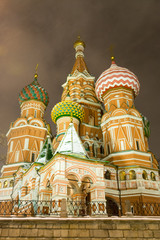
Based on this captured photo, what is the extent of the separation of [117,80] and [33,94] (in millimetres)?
9686

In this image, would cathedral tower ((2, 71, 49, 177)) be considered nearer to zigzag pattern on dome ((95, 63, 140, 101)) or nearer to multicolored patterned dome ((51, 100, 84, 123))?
multicolored patterned dome ((51, 100, 84, 123))

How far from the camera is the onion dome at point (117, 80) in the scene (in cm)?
2002

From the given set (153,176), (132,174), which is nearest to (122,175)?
(132,174)

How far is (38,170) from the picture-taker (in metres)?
11.7

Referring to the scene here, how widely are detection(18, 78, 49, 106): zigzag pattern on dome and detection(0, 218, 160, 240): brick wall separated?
62.6ft

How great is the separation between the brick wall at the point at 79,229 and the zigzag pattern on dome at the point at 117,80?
15.1m

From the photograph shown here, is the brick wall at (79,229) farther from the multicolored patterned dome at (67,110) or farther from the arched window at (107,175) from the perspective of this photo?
the multicolored patterned dome at (67,110)

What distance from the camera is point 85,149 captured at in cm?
1847

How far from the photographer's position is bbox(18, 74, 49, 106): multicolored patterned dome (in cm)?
2397

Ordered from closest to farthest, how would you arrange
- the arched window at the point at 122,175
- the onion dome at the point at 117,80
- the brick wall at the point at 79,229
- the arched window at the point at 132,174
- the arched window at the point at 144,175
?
the brick wall at the point at 79,229 < the arched window at the point at 132,174 < the arched window at the point at 144,175 < the arched window at the point at 122,175 < the onion dome at the point at 117,80

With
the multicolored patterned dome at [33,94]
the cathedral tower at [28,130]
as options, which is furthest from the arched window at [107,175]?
the multicolored patterned dome at [33,94]

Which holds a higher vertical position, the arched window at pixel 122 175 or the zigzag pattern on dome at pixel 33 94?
the zigzag pattern on dome at pixel 33 94

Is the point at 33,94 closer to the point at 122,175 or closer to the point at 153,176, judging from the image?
the point at 122,175

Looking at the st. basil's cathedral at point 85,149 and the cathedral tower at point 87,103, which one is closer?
the st. basil's cathedral at point 85,149
